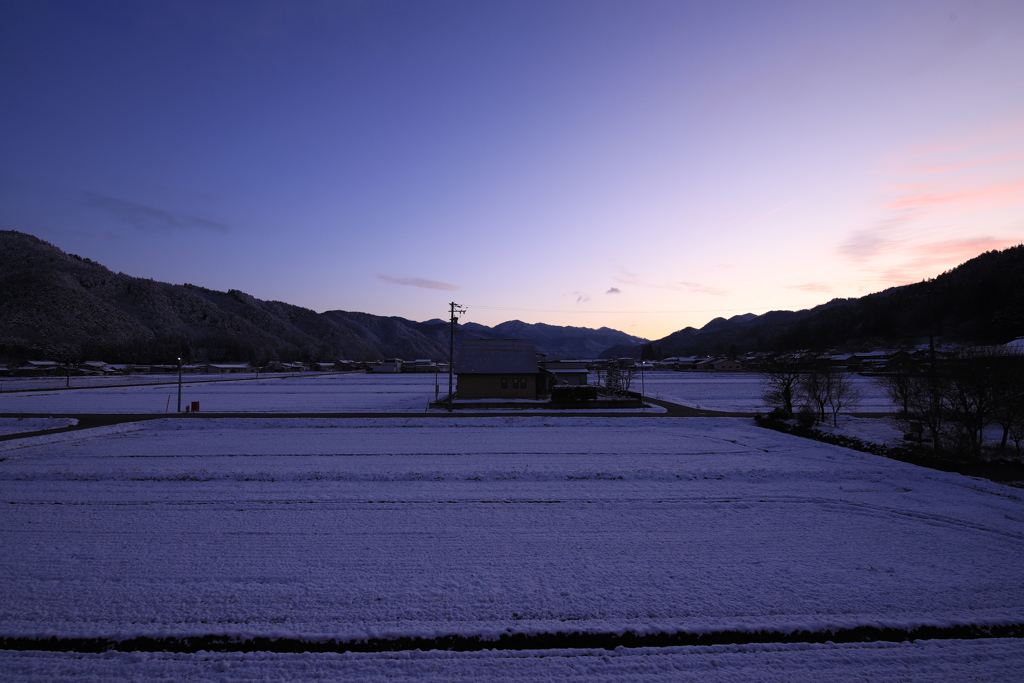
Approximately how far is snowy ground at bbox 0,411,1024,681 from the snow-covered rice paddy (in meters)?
0.05

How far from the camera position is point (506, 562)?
31.3ft

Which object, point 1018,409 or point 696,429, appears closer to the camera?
point 1018,409

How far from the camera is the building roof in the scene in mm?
43406

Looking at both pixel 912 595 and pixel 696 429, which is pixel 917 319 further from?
pixel 912 595

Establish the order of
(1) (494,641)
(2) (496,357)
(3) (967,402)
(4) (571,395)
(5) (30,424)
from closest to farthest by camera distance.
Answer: (1) (494,641)
(3) (967,402)
(5) (30,424)
(4) (571,395)
(2) (496,357)

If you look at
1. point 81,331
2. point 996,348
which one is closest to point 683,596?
point 996,348

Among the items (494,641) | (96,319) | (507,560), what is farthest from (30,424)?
(96,319)

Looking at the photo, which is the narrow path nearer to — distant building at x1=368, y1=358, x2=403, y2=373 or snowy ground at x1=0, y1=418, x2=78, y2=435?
snowy ground at x1=0, y1=418, x2=78, y2=435

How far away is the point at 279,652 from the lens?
673 cm

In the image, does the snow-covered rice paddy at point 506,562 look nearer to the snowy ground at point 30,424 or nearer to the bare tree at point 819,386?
the snowy ground at point 30,424

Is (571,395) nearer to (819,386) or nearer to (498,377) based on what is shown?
(498,377)

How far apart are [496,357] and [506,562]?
35.3m

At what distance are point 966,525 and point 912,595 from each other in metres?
5.43

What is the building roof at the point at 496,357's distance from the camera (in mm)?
43406
